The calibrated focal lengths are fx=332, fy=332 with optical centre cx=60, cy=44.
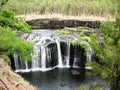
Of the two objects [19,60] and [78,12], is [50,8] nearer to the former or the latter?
[78,12]

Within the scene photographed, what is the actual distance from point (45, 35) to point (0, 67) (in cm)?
2406

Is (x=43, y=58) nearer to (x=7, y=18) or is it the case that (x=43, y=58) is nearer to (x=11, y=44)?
(x=7, y=18)

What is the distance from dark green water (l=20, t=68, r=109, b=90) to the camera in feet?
97.9

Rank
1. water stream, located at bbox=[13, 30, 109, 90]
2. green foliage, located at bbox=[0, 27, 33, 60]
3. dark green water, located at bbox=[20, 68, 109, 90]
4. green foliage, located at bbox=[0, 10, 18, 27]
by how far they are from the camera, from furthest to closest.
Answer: water stream, located at bbox=[13, 30, 109, 90], dark green water, located at bbox=[20, 68, 109, 90], green foliage, located at bbox=[0, 10, 18, 27], green foliage, located at bbox=[0, 27, 33, 60]

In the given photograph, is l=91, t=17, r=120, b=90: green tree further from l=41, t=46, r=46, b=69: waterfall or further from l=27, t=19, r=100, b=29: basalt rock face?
l=27, t=19, r=100, b=29: basalt rock face

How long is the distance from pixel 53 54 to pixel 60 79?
6.94 m

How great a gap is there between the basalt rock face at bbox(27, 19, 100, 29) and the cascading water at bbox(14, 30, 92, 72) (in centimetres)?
978

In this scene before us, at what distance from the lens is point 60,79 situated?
31.7 meters

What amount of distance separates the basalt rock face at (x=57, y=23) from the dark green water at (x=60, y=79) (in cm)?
1612

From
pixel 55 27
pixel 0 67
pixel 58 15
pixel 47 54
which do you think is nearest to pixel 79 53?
pixel 47 54

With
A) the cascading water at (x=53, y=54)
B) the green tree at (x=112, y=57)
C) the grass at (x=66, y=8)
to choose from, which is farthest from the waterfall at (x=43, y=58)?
the grass at (x=66, y=8)

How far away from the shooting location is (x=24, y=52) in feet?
69.1

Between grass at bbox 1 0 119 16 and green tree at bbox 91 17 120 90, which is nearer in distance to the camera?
green tree at bbox 91 17 120 90

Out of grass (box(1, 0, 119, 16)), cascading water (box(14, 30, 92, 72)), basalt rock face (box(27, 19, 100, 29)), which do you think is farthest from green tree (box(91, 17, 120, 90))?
grass (box(1, 0, 119, 16))
